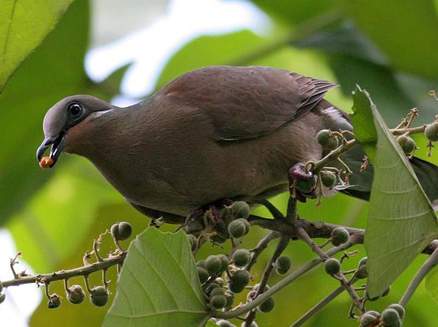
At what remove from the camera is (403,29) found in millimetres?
4215

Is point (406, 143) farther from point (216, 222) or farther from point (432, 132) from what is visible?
point (216, 222)

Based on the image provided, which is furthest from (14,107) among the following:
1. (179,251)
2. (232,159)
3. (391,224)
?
(391,224)

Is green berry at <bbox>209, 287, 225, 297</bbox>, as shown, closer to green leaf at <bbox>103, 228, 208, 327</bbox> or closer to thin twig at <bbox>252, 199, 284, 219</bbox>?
green leaf at <bbox>103, 228, 208, 327</bbox>

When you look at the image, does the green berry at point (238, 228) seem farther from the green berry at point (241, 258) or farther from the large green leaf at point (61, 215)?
the large green leaf at point (61, 215)

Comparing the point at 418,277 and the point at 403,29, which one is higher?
the point at 418,277

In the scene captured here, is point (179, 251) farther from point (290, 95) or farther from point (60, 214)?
point (60, 214)

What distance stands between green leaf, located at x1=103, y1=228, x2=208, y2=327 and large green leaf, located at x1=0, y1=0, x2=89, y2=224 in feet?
5.68

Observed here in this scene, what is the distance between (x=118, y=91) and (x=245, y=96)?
26.2 inches

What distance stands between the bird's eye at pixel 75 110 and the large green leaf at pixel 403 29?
49.7 inches

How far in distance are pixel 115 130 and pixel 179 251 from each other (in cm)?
135

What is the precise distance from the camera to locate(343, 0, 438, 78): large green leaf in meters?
4.09

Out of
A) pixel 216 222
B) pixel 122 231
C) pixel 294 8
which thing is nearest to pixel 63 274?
pixel 122 231

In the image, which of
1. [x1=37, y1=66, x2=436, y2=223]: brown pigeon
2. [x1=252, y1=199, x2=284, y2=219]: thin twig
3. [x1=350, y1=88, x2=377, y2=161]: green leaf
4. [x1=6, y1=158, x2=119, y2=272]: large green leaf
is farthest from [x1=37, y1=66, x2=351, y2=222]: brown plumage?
[x1=350, y1=88, x2=377, y2=161]: green leaf

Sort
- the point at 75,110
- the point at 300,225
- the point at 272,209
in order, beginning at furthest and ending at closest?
the point at 75,110 < the point at 272,209 < the point at 300,225
